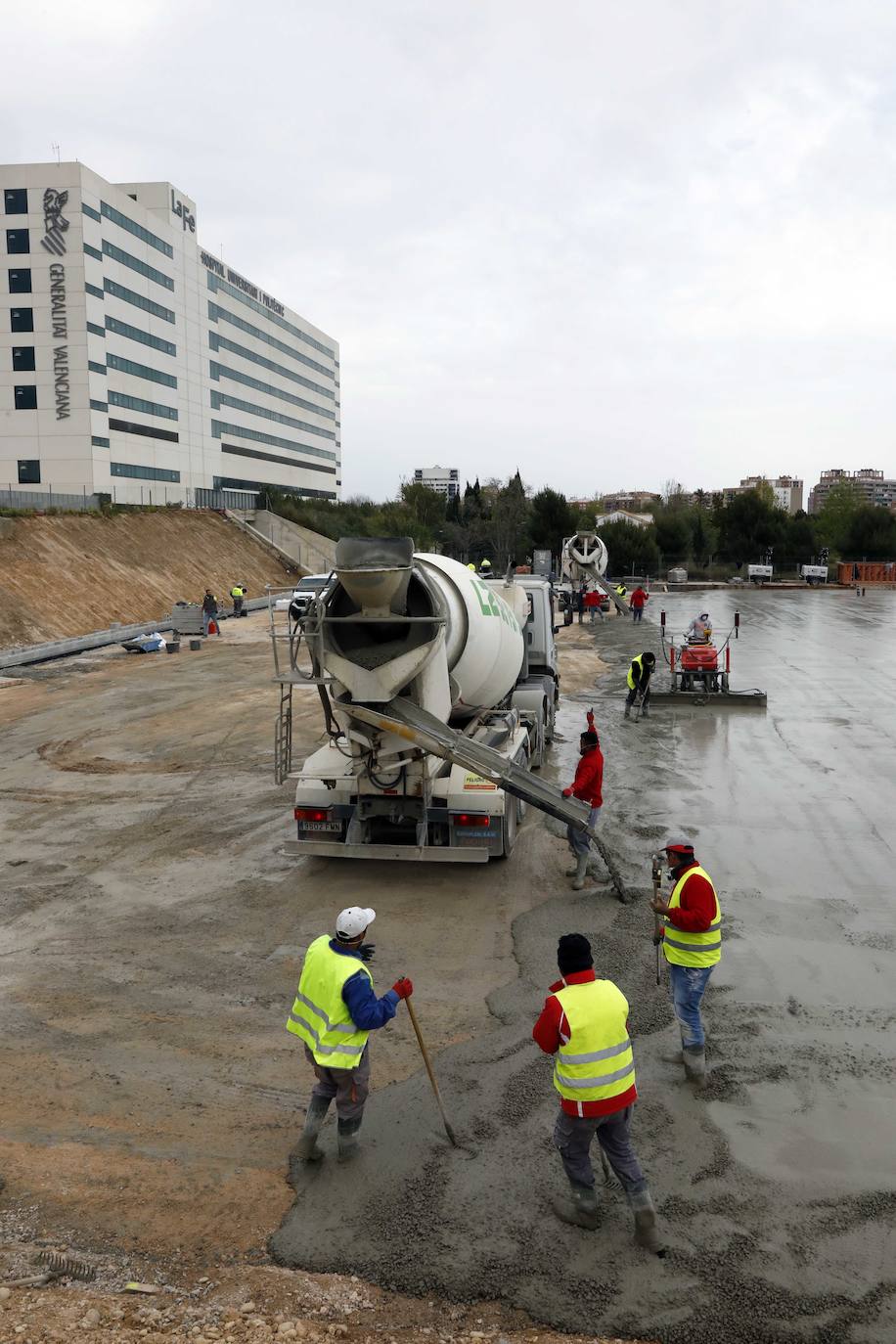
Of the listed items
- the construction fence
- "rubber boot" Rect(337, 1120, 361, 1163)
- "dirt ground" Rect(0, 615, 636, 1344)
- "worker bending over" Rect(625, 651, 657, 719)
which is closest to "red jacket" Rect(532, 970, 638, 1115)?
"dirt ground" Rect(0, 615, 636, 1344)

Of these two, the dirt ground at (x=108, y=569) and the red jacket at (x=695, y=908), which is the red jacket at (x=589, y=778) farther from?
the dirt ground at (x=108, y=569)

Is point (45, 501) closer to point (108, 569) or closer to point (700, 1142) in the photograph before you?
point (108, 569)

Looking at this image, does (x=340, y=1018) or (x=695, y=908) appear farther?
(x=695, y=908)

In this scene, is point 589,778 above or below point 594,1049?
above

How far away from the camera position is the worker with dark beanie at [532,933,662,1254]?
14.7ft

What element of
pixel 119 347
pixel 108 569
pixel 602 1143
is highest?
pixel 119 347

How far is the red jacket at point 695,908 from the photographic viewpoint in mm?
5762

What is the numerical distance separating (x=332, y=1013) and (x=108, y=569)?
1469 inches

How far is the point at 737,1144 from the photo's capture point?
208 inches

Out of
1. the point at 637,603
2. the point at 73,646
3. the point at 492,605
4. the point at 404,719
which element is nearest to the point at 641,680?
the point at 492,605

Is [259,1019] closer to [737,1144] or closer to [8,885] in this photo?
[737,1144]

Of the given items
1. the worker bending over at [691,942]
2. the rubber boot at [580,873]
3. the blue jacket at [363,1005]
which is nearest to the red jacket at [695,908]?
the worker bending over at [691,942]

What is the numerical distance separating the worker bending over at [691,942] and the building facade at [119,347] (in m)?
41.2

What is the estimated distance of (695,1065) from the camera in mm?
5867
